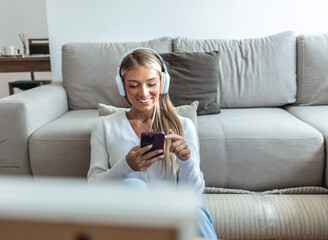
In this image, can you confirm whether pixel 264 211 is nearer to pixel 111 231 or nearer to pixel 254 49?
pixel 254 49

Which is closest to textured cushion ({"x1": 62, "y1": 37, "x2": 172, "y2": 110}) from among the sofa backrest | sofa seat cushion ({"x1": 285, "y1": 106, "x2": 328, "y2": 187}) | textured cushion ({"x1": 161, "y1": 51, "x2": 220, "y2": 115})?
the sofa backrest

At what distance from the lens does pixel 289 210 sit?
5.25 ft

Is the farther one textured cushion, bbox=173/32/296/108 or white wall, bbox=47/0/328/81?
white wall, bbox=47/0/328/81

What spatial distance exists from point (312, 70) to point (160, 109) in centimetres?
130

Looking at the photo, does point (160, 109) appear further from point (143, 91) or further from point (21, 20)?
point (21, 20)

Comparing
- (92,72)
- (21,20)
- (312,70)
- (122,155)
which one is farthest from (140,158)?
(21,20)

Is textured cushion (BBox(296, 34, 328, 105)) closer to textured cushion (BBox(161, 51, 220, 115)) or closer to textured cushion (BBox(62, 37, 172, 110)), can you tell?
textured cushion (BBox(161, 51, 220, 115))

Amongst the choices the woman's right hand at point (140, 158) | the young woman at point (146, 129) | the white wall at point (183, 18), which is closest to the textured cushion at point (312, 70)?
the white wall at point (183, 18)

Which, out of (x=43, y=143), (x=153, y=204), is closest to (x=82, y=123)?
(x=43, y=143)

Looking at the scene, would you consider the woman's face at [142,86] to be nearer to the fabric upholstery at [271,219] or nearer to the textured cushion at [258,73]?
the fabric upholstery at [271,219]

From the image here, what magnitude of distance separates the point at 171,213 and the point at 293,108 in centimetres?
226

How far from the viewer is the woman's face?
4.44 ft

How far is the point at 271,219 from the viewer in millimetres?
1584

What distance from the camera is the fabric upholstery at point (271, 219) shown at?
1.57m
